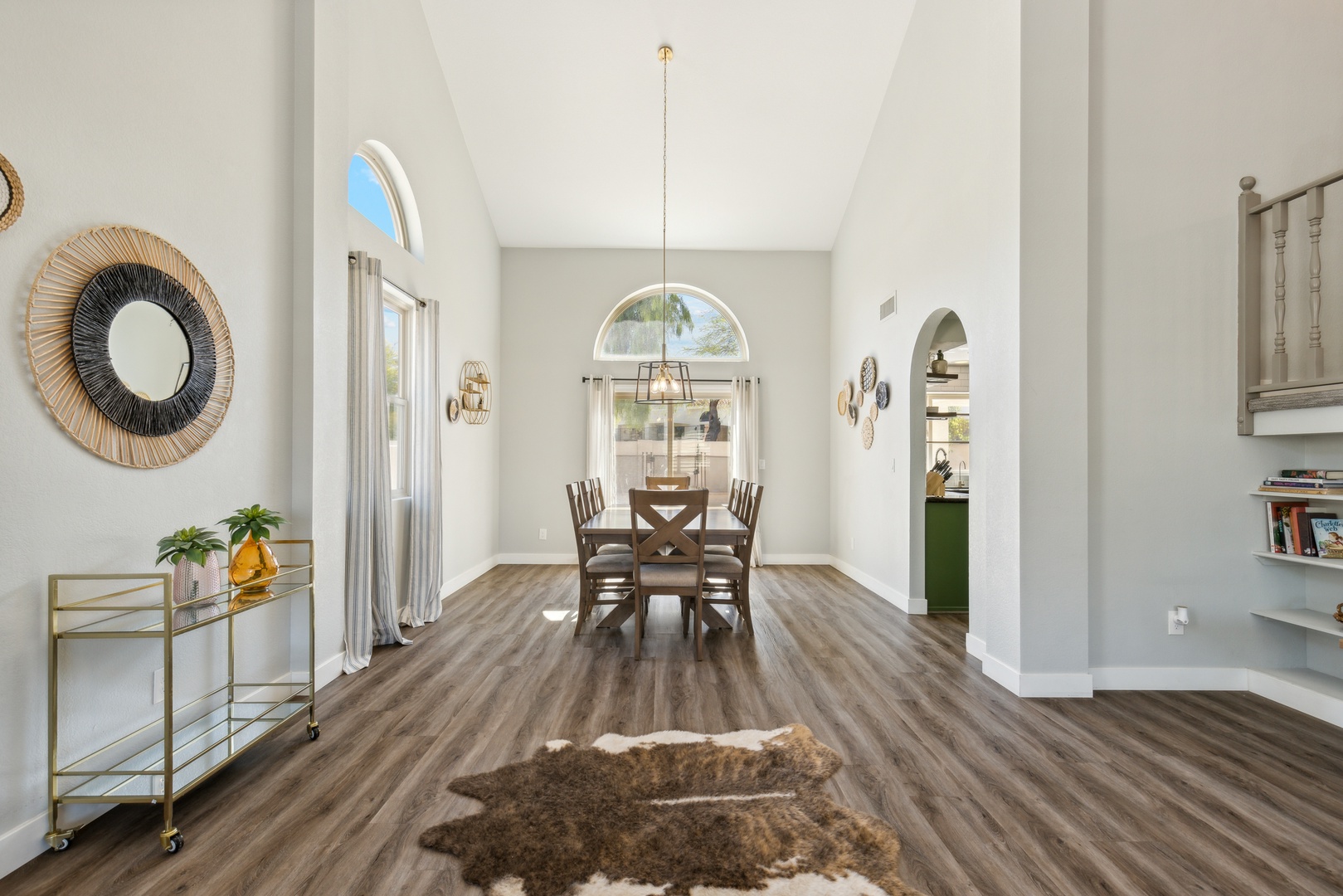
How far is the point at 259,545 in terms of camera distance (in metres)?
2.42

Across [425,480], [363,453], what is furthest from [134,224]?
[425,480]

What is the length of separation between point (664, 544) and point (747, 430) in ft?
11.2

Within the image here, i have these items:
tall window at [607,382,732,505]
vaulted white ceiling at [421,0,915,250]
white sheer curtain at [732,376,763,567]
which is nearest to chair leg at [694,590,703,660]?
white sheer curtain at [732,376,763,567]

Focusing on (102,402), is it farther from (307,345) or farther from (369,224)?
(369,224)

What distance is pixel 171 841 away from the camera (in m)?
1.85

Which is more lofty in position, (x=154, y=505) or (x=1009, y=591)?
(x=154, y=505)

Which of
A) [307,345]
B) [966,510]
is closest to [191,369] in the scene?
[307,345]

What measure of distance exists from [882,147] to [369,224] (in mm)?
4216

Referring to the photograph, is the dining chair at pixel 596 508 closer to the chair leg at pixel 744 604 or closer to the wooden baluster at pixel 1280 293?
the chair leg at pixel 744 604

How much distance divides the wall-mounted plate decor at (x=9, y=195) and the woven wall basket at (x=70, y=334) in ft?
0.47

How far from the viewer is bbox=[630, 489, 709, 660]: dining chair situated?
12.1ft

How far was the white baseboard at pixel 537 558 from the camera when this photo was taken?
23.0ft

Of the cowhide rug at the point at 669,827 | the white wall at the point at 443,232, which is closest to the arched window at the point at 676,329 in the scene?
the white wall at the point at 443,232

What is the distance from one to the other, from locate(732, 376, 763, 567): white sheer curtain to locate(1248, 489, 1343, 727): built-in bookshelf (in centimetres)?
428
